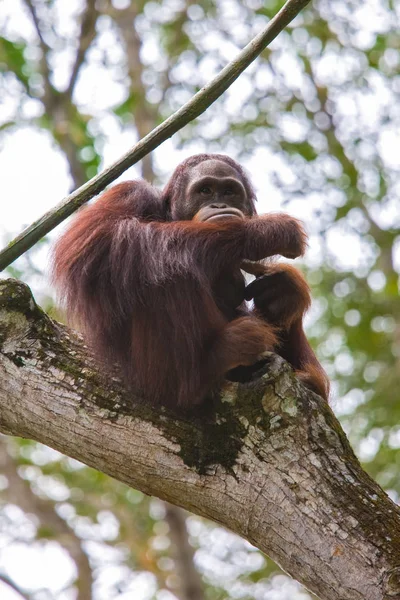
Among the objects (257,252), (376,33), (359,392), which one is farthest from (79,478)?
(257,252)

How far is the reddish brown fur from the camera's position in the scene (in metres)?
3.67

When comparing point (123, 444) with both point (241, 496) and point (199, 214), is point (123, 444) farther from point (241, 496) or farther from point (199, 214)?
point (199, 214)

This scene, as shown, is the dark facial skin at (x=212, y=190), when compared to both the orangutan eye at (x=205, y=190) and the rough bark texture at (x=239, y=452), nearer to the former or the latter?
the orangutan eye at (x=205, y=190)

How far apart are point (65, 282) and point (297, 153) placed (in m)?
7.92

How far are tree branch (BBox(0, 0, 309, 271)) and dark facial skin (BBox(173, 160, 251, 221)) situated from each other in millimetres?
1266

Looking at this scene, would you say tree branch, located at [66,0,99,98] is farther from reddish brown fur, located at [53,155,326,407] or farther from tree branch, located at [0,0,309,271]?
tree branch, located at [0,0,309,271]

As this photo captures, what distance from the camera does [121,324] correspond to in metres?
3.90

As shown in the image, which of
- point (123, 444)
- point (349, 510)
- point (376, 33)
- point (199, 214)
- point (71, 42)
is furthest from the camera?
point (376, 33)

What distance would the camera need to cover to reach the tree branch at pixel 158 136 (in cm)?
344

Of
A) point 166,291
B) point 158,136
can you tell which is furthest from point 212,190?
point 158,136

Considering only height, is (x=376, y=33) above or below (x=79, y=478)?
above

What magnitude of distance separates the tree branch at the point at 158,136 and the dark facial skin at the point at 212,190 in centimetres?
127

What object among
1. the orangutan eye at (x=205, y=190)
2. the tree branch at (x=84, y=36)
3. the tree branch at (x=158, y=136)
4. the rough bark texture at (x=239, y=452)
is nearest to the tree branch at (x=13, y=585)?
the tree branch at (x=84, y=36)

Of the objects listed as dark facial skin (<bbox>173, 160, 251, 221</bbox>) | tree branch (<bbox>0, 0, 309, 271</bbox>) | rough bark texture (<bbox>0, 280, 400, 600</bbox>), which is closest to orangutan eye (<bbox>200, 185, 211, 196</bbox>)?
dark facial skin (<bbox>173, 160, 251, 221</bbox>)
